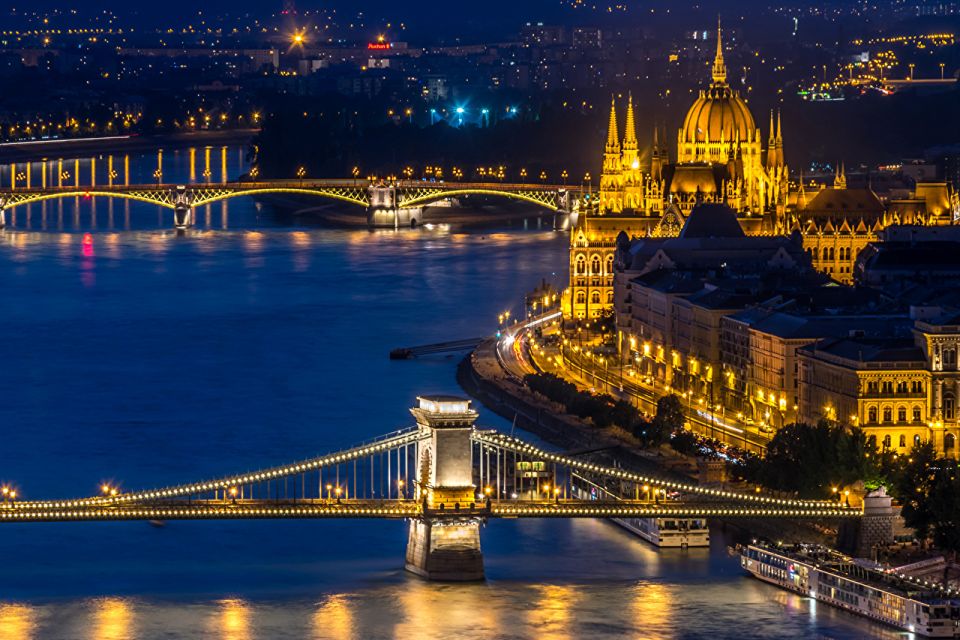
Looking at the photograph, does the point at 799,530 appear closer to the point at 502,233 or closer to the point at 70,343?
the point at 70,343

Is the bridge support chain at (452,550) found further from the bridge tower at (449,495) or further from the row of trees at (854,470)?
the row of trees at (854,470)

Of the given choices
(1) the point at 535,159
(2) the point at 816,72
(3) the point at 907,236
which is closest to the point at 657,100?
(1) the point at 535,159

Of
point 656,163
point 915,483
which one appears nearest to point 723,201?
point 656,163

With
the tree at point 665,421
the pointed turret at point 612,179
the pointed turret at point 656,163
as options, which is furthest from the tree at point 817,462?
the pointed turret at point 656,163

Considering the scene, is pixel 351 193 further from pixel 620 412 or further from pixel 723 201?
pixel 620 412

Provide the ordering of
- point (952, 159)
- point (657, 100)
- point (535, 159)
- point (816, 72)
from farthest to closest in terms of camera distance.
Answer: point (816, 72) < point (657, 100) < point (535, 159) < point (952, 159)
